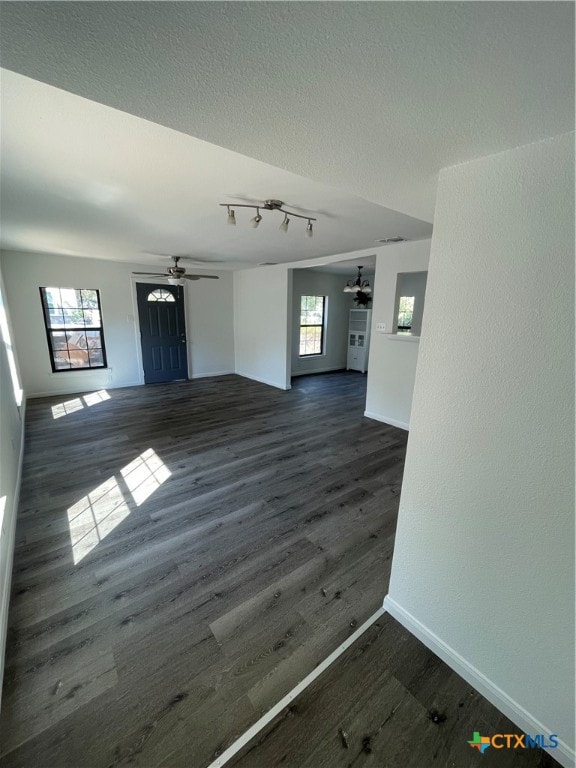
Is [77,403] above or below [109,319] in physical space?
below

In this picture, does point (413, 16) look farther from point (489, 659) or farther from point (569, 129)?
point (489, 659)

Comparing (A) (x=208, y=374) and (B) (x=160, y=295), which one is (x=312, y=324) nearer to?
(A) (x=208, y=374)

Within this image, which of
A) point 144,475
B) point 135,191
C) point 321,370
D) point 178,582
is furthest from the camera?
point 321,370

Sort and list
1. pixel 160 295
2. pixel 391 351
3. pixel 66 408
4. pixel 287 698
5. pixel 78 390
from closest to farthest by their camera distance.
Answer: pixel 287 698 < pixel 391 351 < pixel 66 408 < pixel 78 390 < pixel 160 295

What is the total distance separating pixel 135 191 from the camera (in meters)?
2.30

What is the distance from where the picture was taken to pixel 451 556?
1.37 m

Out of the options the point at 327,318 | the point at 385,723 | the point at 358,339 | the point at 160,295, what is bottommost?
the point at 385,723

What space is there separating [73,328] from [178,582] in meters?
5.46

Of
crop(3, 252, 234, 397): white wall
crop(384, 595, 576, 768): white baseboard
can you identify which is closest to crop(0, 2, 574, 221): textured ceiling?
crop(384, 595, 576, 768): white baseboard

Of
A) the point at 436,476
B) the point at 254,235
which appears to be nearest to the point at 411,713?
the point at 436,476

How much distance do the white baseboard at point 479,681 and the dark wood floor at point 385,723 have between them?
0.03 meters

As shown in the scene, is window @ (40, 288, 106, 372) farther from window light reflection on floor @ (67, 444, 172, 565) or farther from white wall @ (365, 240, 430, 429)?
white wall @ (365, 240, 430, 429)

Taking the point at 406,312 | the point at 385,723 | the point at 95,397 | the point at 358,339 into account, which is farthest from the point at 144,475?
the point at 406,312

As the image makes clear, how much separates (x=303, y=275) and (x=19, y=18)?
21.9ft
